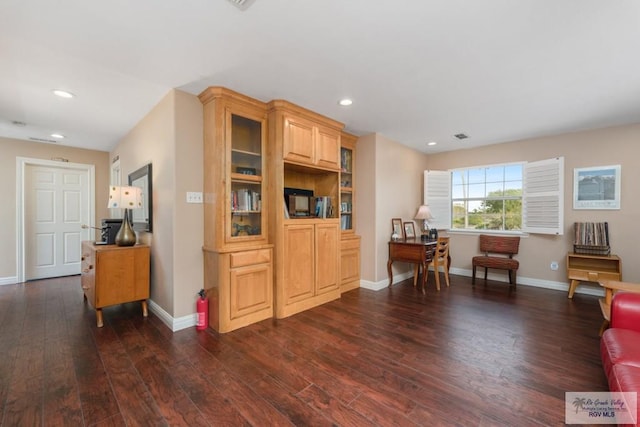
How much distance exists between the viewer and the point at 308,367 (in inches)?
81.2

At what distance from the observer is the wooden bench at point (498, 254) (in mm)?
4268

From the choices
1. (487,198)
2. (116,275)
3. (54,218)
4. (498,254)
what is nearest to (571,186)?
(487,198)

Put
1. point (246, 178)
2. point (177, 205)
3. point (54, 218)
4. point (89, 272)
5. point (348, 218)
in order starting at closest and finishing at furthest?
point (177, 205) < point (246, 178) < point (89, 272) < point (348, 218) < point (54, 218)

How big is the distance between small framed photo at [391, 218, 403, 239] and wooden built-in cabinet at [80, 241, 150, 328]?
3.46 metres

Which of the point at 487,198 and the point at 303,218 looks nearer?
the point at 303,218

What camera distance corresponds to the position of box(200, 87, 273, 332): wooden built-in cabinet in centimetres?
267

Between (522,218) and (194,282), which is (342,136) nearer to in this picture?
(194,282)

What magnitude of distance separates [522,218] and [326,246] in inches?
134

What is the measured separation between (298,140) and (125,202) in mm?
2022

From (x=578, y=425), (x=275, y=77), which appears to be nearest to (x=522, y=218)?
(x=578, y=425)

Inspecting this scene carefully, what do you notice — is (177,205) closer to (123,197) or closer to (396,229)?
(123,197)

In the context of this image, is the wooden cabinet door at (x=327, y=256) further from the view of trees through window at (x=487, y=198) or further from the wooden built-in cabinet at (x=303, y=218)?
the view of trees through window at (x=487, y=198)

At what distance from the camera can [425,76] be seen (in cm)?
242

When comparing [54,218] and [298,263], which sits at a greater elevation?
[54,218]
